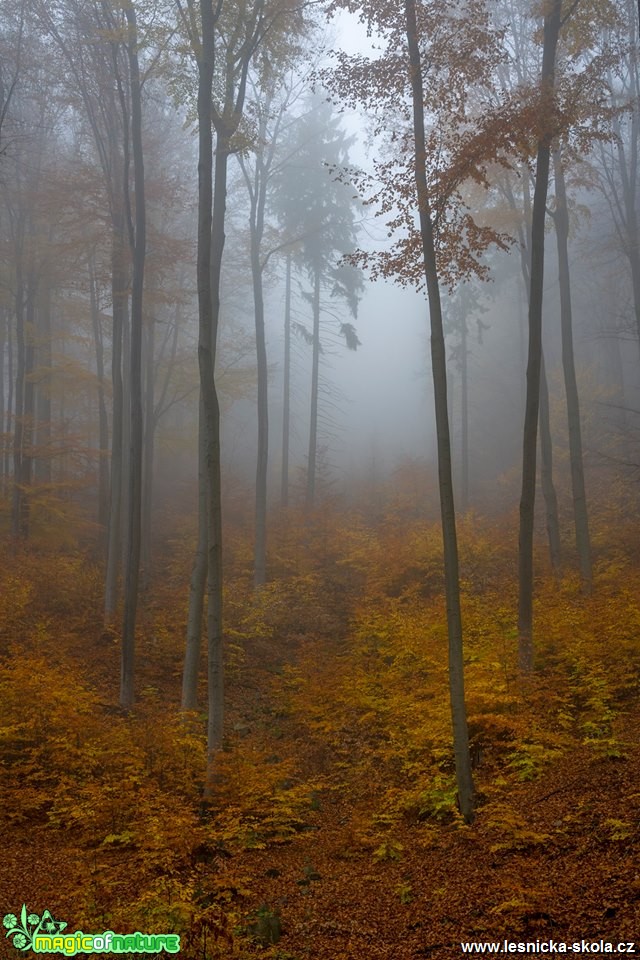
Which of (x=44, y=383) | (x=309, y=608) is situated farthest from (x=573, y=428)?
(x=44, y=383)

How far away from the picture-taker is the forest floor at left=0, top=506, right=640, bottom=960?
5387 millimetres

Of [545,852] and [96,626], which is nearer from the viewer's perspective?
[545,852]

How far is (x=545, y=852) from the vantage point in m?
6.09

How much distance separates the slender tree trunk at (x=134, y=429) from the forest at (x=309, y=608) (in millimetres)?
58

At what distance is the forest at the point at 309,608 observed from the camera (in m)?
5.92

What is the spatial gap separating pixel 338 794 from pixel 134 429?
22.4 ft

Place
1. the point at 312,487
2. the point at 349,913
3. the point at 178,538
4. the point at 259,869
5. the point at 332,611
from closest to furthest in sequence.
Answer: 1. the point at 349,913
2. the point at 259,869
3. the point at 332,611
4. the point at 178,538
5. the point at 312,487

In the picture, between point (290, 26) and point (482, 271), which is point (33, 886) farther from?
point (290, 26)

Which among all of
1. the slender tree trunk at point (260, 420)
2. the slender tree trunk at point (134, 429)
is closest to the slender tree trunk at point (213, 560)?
the slender tree trunk at point (134, 429)

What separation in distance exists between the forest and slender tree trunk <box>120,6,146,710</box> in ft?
0.19

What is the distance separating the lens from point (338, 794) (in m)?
8.71

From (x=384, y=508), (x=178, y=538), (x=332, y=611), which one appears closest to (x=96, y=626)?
(x=332, y=611)

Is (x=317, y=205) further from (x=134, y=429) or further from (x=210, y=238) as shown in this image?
(x=210, y=238)

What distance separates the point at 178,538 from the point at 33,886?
15750 mm
